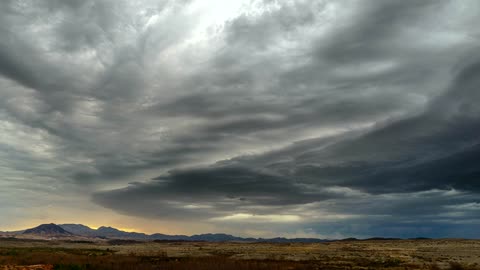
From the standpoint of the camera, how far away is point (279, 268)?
5572 cm

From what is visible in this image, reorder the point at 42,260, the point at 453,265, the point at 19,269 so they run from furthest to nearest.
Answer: the point at 42,260 → the point at 453,265 → the point at 19,269

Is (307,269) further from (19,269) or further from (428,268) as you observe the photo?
(19,269)

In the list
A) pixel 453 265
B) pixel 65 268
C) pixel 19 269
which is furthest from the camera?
pixel 453 265

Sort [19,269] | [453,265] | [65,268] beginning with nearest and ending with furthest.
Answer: [19,269] → [65,268] → [453,265]

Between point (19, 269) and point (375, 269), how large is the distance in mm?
47243

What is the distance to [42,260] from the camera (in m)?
65.1

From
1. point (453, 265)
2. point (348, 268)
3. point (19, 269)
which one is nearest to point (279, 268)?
point (348, 268)

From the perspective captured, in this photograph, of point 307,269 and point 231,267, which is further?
point 231,267

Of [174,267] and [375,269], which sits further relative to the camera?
[174,267]

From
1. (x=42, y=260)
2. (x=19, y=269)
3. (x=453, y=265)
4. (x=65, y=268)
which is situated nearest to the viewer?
(x=19, y=269)

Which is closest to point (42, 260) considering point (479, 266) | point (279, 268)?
point (279, 268)

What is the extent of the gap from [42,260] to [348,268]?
5068 cm

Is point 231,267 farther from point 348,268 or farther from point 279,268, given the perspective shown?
point 348,268

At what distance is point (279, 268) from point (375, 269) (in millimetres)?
13706
